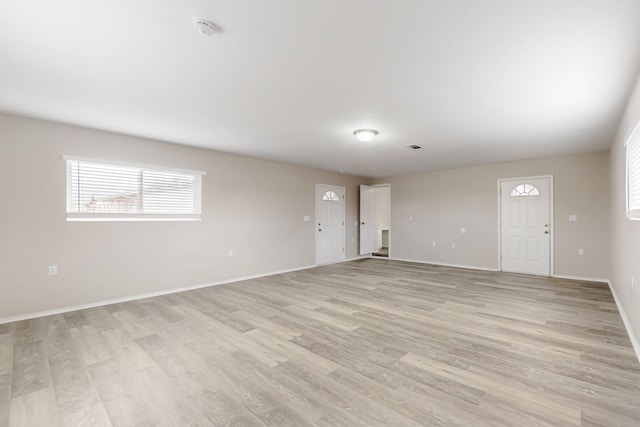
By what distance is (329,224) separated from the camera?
7672 millimetres

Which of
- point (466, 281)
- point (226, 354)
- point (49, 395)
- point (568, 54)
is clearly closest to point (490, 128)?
point (568, 54)

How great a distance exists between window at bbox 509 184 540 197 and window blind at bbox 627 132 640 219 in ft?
10.8

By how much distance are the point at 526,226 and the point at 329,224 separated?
4.35 meters

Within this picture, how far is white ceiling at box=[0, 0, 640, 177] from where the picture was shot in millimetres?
1749

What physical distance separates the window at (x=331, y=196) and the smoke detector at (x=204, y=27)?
5.70 m

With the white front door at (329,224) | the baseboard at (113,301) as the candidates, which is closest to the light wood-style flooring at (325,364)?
the baseboard at (113,301)

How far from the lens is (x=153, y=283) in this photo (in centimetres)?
458

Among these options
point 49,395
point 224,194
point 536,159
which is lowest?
point 49,395

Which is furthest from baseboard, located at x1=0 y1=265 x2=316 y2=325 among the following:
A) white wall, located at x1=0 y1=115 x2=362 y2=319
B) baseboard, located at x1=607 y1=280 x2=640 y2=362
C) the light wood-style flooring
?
baseboard, located at x1=607 y1=280 x2=640 y2=362

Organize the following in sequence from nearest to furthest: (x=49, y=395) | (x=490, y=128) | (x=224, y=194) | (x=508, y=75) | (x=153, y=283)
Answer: (x=49, y=395)
(x=508, y=75)
(x=490, y=128)
(x=153, y=283)
(x=224, y=194)

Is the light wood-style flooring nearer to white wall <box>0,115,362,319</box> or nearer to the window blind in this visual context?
white wall <box>0,115,362,319</box>

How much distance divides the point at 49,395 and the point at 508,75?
426cm

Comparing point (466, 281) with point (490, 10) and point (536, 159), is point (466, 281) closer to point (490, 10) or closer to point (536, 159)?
point (536, 159)

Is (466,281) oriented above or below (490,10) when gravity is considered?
below
